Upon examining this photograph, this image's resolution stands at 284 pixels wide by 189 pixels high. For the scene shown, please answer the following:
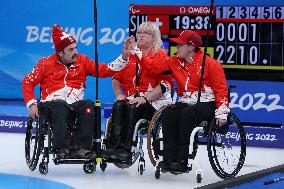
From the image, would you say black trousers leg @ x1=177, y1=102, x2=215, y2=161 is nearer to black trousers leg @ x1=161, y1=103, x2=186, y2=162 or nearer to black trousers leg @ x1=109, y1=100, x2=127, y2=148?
black trousers leg @ x1=161, y1=103, x2=186, y2=162

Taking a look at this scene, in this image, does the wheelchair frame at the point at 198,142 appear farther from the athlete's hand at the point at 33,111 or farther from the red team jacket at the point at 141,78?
the athlete's hand at the point at 33,111

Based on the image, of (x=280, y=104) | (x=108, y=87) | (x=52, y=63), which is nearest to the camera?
(x=52, y=63)

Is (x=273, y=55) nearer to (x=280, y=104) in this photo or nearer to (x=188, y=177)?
(x=280, y=104)

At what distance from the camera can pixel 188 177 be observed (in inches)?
277

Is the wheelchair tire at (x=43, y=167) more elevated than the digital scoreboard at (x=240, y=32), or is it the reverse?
the digital scoreboard at (x=240, y=32)

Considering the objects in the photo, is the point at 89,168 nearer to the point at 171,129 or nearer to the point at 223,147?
the point at 171,129

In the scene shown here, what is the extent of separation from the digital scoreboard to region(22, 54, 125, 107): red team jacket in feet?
7.92

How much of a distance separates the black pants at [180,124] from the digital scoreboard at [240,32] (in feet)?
8.47

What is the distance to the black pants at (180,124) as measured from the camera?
6691mm

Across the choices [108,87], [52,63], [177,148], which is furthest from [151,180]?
[108,87]

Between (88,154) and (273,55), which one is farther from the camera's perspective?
(273,55)

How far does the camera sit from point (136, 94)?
24.1ft

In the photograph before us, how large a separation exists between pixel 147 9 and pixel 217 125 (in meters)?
3.18

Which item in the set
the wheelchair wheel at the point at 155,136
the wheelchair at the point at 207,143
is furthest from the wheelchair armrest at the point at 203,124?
the wheelchair wheel at the point at 155,136
